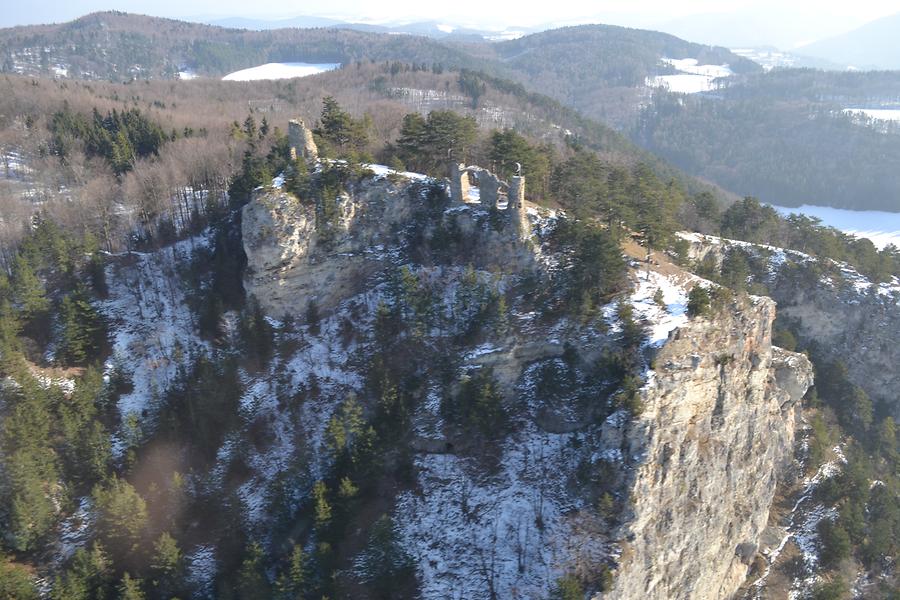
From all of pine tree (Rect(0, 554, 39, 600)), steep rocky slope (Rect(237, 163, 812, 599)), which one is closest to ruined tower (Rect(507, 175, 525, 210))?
steep rocky slope (Rect(237, 163, 812, 599))

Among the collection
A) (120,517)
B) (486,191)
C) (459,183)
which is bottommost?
(120,517)

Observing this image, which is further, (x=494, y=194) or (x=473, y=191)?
(x=473, y=191)

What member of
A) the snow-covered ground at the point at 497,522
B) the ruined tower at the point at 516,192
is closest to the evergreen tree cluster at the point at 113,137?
the ruined tower at the point at 516,192

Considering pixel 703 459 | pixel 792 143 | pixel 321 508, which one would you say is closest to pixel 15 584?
pixel 321 508

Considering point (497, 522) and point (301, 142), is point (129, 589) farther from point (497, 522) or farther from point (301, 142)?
point (301, 142)

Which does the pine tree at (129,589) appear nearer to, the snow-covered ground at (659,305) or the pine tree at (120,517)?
the pine tree at (120,517)

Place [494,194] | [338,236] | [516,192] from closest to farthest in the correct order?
1. [516,192]
2. [494,194]
3. [338,236]

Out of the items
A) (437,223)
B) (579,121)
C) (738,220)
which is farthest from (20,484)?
(579,121)
